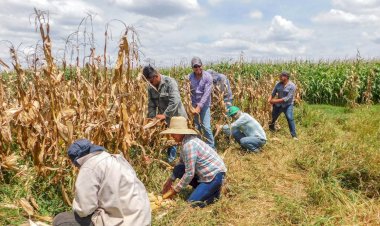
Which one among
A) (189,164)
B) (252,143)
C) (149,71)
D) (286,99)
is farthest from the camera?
(286,99)

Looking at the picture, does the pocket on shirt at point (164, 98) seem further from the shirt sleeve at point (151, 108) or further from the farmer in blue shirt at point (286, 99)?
the farmer in blue shirt at point (286, 99)

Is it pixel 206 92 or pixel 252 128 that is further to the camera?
pixel 252 128

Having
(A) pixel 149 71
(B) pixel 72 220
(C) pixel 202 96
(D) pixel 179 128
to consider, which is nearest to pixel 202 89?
(C) pixel 202 96

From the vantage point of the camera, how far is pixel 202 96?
20.2ft

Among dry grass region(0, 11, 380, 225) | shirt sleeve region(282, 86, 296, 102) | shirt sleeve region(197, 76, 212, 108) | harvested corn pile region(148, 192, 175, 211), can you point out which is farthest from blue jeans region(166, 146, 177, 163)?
shirt sleeve region(282, 86, 296, 102)

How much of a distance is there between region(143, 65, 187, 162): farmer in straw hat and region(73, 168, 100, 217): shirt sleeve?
2.16 meters

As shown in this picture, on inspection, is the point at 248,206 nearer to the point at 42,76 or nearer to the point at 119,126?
the point at 119,126

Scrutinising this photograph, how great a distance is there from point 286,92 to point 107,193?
18.2 feet

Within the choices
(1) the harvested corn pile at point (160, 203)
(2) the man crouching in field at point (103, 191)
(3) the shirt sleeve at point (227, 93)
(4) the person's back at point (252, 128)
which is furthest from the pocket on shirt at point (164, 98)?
(2) the man crouching in field at point (103, 191)

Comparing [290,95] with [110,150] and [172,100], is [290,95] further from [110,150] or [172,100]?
[110,150]

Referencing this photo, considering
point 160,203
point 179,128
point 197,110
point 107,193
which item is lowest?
point 160,203

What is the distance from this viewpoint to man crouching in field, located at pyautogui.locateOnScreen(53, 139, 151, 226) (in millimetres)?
2688

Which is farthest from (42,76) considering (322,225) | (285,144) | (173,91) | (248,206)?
(285,144)

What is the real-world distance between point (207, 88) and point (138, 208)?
3.55m
